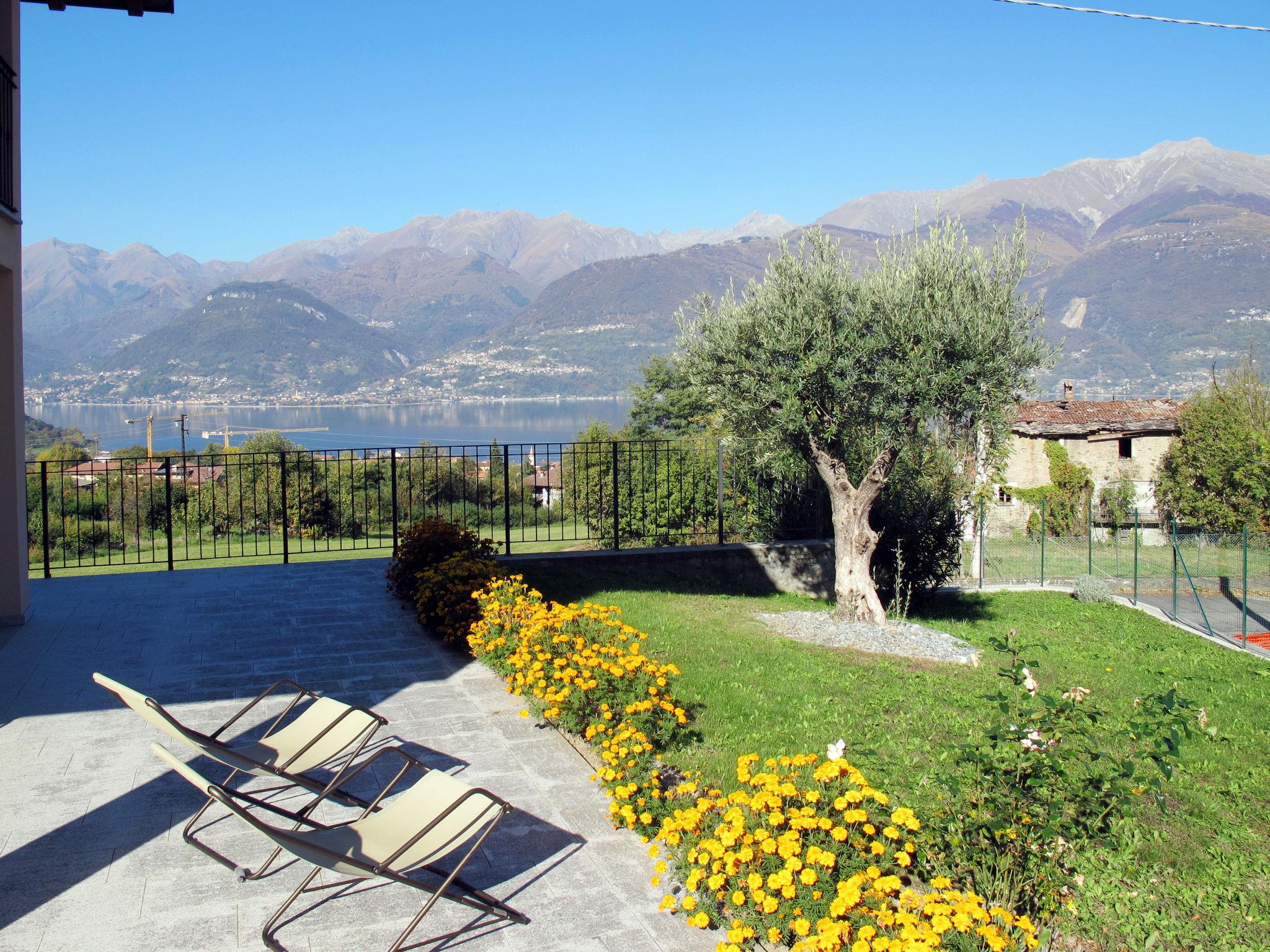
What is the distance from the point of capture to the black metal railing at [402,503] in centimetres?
1235

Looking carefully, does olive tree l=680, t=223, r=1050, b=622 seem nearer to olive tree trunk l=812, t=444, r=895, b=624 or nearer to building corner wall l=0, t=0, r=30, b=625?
olive tree trunk l=812, t=444, r=895, b=624

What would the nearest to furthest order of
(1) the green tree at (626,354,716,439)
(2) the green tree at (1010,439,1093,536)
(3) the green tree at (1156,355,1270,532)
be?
(3) the green tree at (1156,355,1270,532) → (2) the green tree at (1010,439,1093,536) → (1) the green tree at (626,354,716,439)

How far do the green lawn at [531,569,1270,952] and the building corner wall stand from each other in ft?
16.1

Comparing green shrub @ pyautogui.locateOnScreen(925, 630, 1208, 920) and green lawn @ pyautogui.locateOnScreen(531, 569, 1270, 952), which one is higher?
green shrub @ pyautogui.locateOnScreen(925, 630, 1208, 920)

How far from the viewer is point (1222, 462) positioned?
135ft

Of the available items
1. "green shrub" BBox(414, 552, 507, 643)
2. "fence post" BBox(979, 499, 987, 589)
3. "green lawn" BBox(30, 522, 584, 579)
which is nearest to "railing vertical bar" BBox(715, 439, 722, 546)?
"green lawn" BBox(30, 522, 584, 579)

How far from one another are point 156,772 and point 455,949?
2.46m

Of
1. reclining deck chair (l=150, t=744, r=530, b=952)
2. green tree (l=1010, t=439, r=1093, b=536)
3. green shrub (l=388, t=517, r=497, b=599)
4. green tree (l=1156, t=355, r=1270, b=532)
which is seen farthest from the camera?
green tree (l=1010, t=439, r=1093, b=536)

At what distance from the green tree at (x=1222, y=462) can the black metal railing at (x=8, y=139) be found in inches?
1794

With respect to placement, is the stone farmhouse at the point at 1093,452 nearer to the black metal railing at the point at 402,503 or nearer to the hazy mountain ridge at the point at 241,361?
the black metal railing at the point at 402,503

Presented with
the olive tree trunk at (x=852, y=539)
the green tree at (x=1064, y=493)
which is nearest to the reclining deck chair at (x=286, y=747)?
the olive tree trunk at (x=852, y=539)

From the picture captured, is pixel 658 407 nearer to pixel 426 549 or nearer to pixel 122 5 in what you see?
pixel 426 549

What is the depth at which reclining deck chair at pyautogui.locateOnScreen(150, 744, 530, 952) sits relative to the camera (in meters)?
3.03

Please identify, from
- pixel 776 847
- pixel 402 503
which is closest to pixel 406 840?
pixel 776 847
